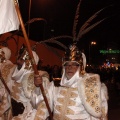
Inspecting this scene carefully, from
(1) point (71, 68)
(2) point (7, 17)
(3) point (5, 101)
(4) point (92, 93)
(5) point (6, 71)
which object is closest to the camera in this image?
(2) point (7, 17)

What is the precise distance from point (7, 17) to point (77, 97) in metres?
1.61

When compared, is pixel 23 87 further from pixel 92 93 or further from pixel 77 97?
pixel 92 93

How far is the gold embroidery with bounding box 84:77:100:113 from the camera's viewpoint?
4.07 m

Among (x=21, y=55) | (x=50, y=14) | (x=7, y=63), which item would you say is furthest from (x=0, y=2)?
(x=50, y=14)

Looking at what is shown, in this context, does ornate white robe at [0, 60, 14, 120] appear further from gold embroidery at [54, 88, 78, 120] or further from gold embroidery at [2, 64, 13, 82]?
gold embroidery at [54, 88, 78, 120]

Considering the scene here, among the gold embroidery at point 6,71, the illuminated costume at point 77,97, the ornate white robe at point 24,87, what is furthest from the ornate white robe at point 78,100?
the gold embroidery at point 6,71

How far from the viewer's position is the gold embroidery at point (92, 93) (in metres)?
4.07

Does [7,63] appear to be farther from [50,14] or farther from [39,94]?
[50,14]

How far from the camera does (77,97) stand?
420 centimetres

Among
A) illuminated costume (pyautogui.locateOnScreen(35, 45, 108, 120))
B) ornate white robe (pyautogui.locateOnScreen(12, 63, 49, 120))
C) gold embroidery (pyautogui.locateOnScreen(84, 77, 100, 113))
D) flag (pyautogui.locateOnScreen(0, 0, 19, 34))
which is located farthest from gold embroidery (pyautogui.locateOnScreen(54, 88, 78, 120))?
flag (pyautogui.locateOnScreen(0, 0, 19, 34))


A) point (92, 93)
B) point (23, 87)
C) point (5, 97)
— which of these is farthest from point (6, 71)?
point (92, 93)

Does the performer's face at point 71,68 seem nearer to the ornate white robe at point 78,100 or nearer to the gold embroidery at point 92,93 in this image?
the ornate white robe at point 78,100

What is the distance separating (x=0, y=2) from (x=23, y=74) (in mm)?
2281

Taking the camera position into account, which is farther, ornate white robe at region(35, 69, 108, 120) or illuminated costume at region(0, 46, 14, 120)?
illuminated costume at region(0, 46, 14, 120)
